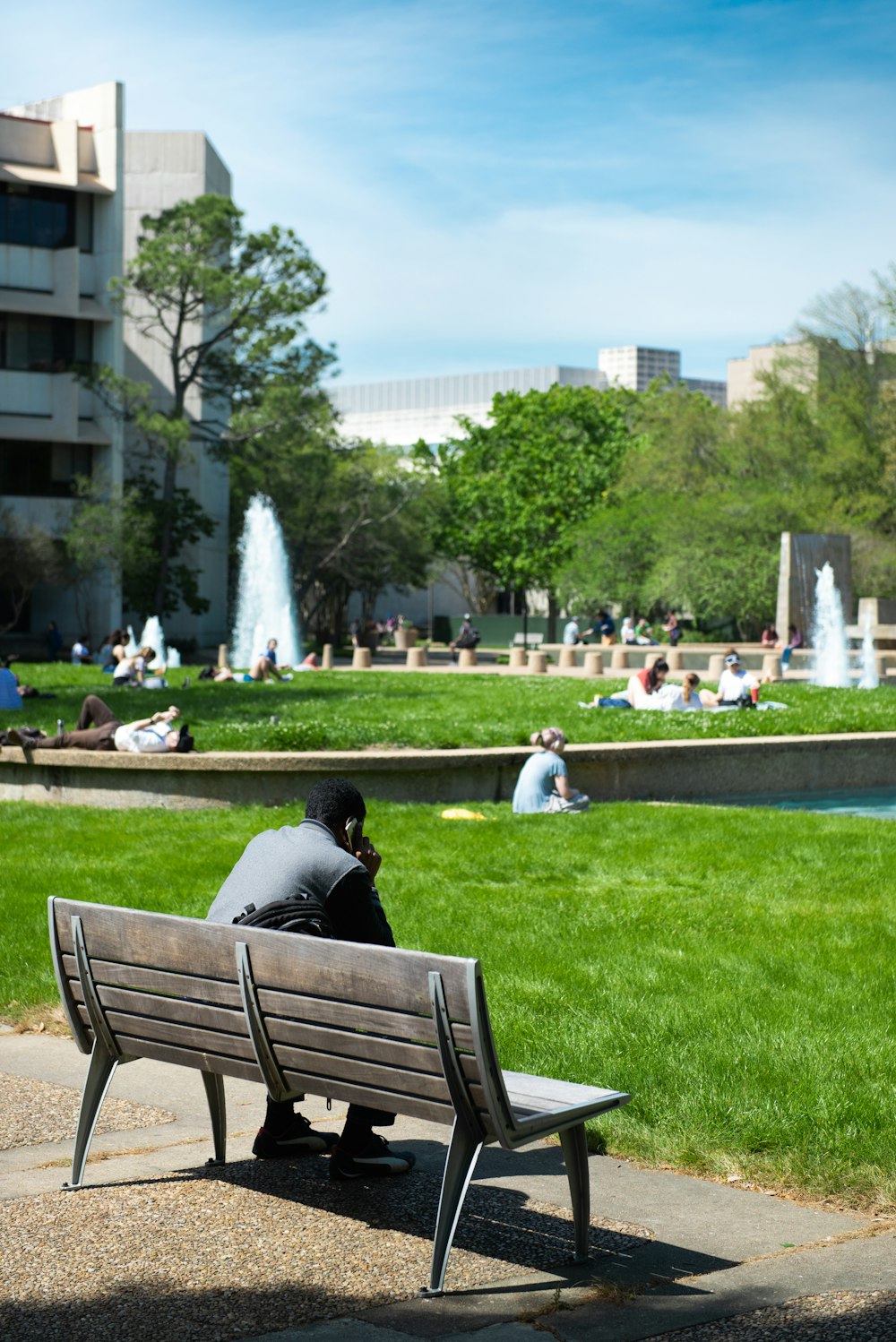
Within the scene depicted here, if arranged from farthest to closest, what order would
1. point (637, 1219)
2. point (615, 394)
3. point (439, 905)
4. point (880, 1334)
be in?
1. point (615, 394)
2. point (439, 905)
3. point (637, 1219)
4. point (880, 1334)

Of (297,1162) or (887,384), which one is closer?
(297,1162)

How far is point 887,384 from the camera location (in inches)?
2253

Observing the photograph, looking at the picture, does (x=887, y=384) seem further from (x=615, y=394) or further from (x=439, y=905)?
(x=439, y=905)

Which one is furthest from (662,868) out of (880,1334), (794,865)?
(880,1334)

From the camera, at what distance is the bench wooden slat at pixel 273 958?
4301 mm

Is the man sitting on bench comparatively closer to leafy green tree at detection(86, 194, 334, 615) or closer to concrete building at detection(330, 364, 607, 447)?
leafy green tree at detection(86, 194, 334, 615)

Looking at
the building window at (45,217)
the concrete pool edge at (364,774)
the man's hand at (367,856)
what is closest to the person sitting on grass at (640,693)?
the concrete pool edge at (364,774)

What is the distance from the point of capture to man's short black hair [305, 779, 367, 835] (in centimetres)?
520

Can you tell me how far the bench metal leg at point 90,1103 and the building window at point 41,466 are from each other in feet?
175

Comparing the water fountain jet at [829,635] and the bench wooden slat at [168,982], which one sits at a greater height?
the water fountain jet at [829,635]

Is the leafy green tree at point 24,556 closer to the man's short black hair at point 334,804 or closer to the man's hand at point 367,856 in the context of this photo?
the man's hand at point 367,856

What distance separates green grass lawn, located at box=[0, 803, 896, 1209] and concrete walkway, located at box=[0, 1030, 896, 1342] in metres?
0.35

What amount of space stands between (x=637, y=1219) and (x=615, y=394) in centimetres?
7147

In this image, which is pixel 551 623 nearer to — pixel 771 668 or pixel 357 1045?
pixel 771 668
